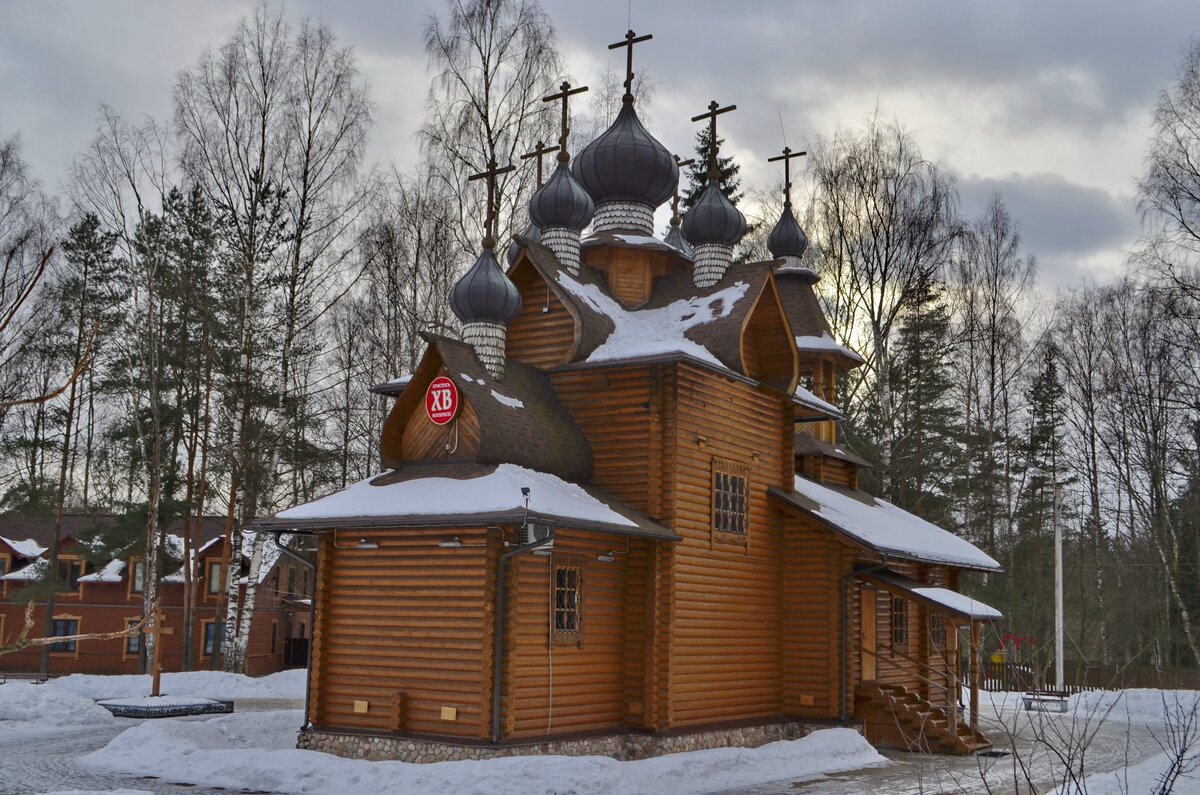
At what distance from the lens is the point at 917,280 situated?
2759cm

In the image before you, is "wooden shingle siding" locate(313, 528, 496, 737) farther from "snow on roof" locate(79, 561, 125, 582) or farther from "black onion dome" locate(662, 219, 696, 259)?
"snow on roof" locate(79, 561, 125, 582)

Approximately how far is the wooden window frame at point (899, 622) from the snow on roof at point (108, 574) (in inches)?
906

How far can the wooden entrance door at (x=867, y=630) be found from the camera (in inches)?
701

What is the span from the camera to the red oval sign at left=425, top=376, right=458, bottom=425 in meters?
14.2

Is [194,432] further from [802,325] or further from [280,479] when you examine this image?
[802,325]

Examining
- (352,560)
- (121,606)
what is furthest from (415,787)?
(121,606)

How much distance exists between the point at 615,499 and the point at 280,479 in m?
13.5

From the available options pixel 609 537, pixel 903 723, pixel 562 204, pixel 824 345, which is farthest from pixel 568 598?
pixel 824 345

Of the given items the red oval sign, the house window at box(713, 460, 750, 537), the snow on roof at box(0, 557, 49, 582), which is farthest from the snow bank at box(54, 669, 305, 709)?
the house window at box(713, 460, 750, 537)

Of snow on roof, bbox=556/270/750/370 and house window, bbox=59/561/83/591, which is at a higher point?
snow on roof, bbox=556/270/750/370

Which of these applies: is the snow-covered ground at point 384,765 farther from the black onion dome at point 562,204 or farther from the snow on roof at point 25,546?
the snow on roof at point 25,546

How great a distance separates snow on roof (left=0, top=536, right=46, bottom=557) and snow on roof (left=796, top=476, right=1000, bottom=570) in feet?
83.8

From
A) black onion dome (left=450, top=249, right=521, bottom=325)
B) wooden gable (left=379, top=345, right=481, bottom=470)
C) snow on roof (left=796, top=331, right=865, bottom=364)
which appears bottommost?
wooden gable (left=379, top=345, right=481, bottom=470)

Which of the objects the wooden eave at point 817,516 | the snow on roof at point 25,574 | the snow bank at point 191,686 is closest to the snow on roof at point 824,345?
the wooden eave at point 817,516
